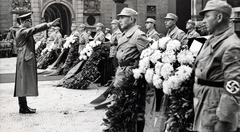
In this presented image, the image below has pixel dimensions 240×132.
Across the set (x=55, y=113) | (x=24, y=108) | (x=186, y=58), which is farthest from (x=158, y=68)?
(x=24, y=108)

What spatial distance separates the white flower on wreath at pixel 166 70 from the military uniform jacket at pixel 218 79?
63 cm

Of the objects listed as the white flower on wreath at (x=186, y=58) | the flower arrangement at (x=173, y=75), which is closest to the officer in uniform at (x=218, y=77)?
the flower arrangement at (x=173, y=75)

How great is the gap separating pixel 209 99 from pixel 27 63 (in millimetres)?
5277

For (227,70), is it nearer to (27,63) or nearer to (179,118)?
(179,118)

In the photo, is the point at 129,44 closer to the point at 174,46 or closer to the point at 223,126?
the point at 174,46

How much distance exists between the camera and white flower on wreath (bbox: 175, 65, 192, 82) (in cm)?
393

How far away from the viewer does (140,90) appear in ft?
17.0

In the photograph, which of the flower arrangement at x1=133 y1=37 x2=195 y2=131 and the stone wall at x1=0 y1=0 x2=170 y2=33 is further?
the stone wall at x1=0 y1=0 x2=170 y2=33

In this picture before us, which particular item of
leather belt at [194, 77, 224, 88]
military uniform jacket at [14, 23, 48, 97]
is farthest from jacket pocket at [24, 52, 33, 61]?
leather belt at [194, 77, 224, 88]

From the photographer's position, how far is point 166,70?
4.21 m

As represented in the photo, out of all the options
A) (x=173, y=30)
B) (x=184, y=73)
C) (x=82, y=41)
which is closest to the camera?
(x=184, y=73)

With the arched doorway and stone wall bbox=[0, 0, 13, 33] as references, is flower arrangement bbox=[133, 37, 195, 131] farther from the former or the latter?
the arched doorway

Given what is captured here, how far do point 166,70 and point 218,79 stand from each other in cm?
104

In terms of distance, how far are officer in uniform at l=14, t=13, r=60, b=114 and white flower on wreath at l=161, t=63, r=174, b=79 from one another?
394cm
